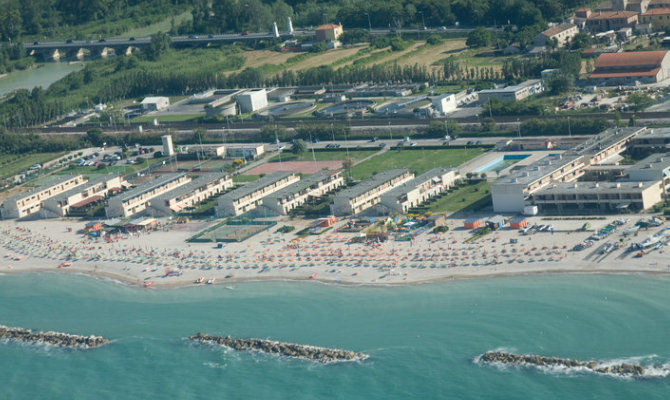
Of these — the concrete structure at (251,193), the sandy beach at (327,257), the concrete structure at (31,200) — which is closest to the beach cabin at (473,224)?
the sandy beach at (327,257)

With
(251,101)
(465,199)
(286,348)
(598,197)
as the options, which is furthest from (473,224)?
(251,101)

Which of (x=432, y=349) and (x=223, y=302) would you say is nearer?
(x=432, y=349)

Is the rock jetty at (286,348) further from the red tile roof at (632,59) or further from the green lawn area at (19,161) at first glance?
the red tile roof at (632,59)

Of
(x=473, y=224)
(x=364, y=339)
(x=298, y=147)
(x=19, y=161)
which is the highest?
(x=19, y=161)

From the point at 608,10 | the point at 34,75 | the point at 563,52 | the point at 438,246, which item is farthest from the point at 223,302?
the point at 34,75

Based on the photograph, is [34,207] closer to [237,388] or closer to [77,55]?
[237,388]

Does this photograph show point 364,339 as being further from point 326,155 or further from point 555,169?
point 326,155
